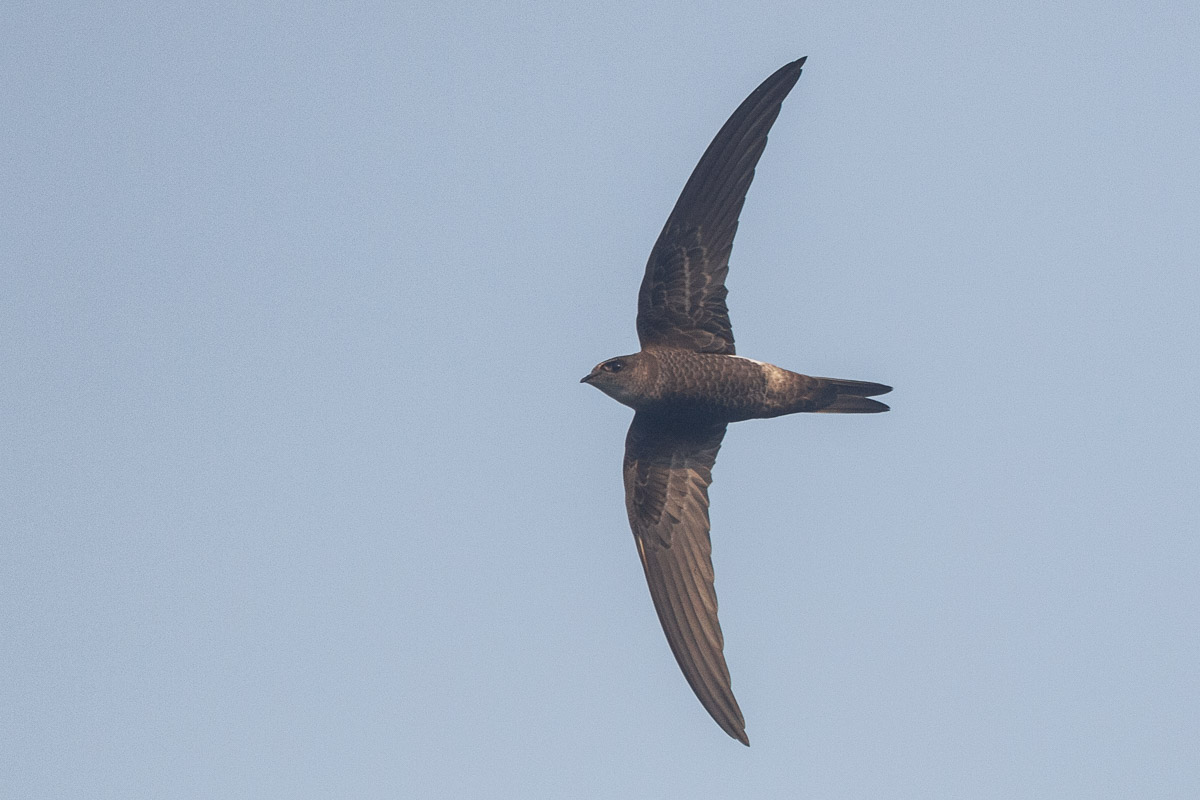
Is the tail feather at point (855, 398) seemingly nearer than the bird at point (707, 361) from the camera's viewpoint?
No

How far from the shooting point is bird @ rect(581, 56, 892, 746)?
16.7m

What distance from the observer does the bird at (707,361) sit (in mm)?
16672

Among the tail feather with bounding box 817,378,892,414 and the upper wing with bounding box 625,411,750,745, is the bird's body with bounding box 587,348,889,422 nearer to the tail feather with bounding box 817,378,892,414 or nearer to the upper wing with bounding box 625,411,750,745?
the tail feather with bounding box 817,378,892,414

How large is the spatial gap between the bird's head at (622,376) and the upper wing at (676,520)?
619 millimetres

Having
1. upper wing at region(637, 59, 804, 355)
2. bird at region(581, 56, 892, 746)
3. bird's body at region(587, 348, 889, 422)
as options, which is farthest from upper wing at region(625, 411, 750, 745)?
upper wing at region(637, 59, 804, 355)

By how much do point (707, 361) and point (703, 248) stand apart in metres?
1.09

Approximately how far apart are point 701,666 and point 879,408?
10.0 ft

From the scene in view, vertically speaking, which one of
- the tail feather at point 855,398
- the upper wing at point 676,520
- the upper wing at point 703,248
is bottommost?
the upper wing at point 676,520

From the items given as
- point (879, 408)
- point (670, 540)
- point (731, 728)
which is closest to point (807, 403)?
point (879, 408)

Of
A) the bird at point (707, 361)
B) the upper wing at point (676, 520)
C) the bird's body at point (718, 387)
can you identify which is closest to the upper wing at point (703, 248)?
the bird at point (707, 361)

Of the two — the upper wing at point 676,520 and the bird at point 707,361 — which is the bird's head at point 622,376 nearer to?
the bird at point 707,361

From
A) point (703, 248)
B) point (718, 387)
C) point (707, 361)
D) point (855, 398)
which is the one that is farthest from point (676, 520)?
point (703, 248)

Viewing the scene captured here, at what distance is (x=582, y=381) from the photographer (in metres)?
16.7

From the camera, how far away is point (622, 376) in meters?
16.6
